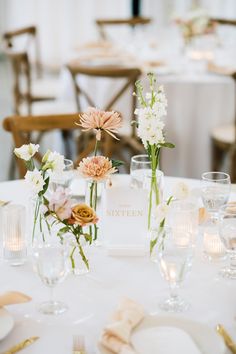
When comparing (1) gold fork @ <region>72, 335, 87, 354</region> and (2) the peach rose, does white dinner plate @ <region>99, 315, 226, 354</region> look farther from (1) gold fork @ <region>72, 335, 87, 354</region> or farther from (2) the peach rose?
(2) the peach rose

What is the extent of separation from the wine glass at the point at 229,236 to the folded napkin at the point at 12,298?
1.58ft

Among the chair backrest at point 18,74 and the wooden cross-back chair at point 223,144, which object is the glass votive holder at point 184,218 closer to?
the wooden cross-back chair at point 223,144

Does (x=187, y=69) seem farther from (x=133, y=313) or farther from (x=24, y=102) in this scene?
(x=133, y=313)

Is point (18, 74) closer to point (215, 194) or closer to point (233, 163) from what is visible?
point (233, 163)

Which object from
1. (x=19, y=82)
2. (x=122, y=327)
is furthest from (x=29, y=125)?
(x=19, y=82)

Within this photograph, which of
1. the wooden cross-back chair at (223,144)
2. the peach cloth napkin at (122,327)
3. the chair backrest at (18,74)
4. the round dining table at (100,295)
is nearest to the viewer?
the peach cloth napkin at (122,327)

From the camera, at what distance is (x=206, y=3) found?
24.9 feet

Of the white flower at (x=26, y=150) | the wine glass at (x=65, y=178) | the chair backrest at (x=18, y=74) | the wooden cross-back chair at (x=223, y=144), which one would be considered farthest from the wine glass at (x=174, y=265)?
the chair backrest at (x=18, y=74)

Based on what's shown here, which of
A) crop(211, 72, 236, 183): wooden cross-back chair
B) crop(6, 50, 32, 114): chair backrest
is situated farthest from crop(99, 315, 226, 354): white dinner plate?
crop(6, 50, 32, 114): chair backrest

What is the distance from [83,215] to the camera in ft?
4.91

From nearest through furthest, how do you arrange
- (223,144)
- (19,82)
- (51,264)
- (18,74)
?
(51,264) < (223,144) < (18,74) < (19,82)

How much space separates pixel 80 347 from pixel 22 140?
5.22 ft

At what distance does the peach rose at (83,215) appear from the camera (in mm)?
1491

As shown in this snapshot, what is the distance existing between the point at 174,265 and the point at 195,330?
0.15 meters
